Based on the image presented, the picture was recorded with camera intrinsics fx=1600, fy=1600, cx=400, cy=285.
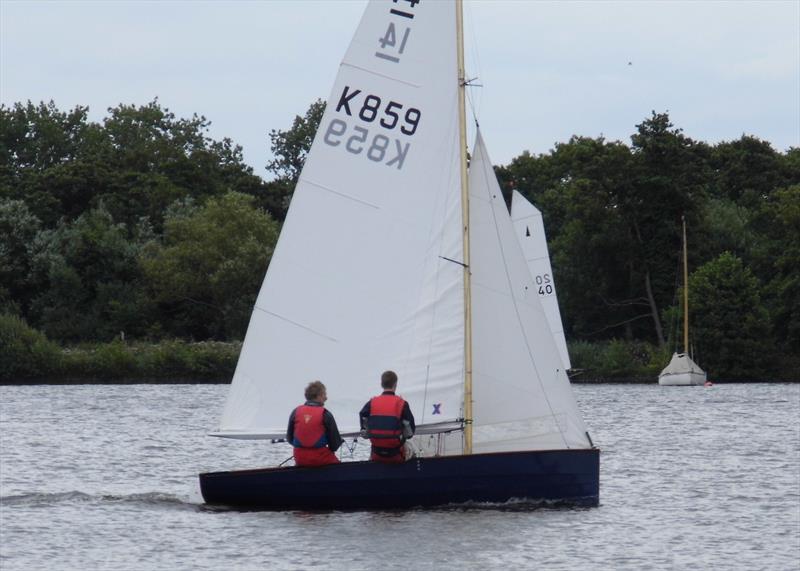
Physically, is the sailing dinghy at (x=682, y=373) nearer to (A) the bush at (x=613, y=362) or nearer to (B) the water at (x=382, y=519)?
(A) the bush at (x=613, y=362)

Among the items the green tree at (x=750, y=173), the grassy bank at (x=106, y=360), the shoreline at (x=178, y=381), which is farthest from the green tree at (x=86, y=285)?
the green tree at (x=750, y=173)

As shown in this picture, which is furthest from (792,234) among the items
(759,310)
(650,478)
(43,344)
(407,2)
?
(407,2)

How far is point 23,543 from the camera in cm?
1792

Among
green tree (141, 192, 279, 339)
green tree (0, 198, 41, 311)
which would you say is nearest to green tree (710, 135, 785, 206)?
green tree (141, 192, 279, 339)

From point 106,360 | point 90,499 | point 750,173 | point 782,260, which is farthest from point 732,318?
point 90,499

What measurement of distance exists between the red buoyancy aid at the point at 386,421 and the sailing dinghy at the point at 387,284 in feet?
2.86

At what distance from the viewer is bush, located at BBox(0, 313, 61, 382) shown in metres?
63.8

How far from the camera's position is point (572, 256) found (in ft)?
250

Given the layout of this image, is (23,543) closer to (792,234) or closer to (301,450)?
(301,450)

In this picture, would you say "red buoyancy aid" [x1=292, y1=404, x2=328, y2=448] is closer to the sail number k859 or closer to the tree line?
the sail number k859

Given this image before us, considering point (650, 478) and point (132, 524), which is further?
point (650, 478)

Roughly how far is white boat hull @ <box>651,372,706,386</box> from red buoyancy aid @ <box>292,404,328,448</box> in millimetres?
48015

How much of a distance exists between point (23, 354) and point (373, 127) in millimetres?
47591

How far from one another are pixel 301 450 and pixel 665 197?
5602 centimetres
